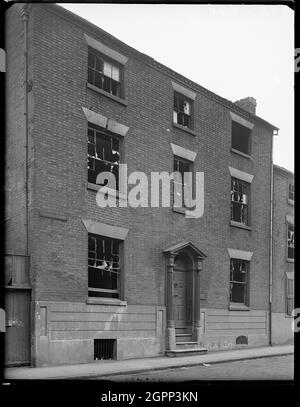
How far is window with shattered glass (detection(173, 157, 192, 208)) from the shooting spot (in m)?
9.59

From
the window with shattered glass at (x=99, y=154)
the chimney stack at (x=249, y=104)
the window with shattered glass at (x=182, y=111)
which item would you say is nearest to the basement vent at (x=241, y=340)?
the window with shattered glass at (x=99, y=154)

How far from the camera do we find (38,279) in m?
9.83

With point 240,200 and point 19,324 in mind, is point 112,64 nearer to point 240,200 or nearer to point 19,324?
point 240,200

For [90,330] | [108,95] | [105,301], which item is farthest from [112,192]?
[90,330]

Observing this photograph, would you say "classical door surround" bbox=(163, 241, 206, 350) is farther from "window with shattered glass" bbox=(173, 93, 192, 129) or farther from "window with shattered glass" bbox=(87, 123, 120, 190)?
"window with shattered glass" bbox=(173, 93, 192, 129)

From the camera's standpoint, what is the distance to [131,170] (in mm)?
10656

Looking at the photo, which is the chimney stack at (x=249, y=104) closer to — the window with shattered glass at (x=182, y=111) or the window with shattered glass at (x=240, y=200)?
the window with shattered glass at (x=182, y=111)

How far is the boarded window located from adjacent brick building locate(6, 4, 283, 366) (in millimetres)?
83

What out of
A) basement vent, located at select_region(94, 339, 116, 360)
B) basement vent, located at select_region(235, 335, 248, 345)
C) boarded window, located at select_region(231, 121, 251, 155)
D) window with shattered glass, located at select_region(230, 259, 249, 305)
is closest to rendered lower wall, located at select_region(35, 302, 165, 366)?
basement vent, located at select_region(94, 339, 116, 360)

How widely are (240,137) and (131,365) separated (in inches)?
292

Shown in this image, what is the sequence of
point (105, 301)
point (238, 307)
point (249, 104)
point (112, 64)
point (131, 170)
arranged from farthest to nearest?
point (249, 104)
point (238, 307)
point (112, 64)
point (105, 301)
point (131, 170)

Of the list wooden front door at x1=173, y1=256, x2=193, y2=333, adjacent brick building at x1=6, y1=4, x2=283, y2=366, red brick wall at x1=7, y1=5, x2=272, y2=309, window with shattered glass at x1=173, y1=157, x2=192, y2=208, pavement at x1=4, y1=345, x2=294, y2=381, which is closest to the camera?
pavement at x1=4, y1=345, x2=294, y2=381

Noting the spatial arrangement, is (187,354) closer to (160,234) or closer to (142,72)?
(160,234)

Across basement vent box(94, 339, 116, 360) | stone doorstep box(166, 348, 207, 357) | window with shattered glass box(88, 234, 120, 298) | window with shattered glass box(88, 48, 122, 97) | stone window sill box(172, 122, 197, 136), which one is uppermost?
window with shattered glass box(88, 48, 122, 97)
